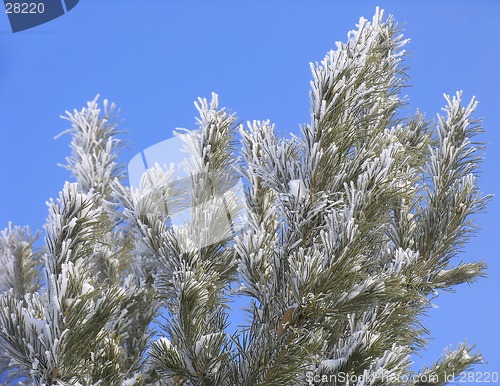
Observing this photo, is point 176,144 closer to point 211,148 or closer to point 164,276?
point 211,148

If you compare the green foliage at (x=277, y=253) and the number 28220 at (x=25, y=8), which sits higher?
the number 28220 at (x=25, y=8)

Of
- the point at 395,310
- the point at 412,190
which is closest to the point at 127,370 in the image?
the point at 395,310

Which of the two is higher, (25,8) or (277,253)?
(25,8)

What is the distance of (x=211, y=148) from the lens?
1.22 metres

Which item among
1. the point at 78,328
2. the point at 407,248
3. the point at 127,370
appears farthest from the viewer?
the point at 127,370

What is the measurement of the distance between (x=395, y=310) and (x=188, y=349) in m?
0.40

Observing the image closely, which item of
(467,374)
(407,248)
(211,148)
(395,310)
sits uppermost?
(211,148)

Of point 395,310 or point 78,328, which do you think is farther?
point 395,310

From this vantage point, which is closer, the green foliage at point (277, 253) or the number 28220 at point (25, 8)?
the green foliage at point (277, 253)

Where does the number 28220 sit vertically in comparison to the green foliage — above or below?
above

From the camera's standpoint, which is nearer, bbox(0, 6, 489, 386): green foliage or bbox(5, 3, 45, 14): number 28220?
bbox(0, 6, 489, 386): green foliage

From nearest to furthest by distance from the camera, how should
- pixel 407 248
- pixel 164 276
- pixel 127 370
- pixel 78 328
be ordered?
pixel 78 328 → pixel 164 276 → pixel 407 248 → pixel 127 370

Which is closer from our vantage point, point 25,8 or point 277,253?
point 277,253

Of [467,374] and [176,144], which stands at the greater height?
[176,144]
